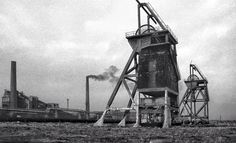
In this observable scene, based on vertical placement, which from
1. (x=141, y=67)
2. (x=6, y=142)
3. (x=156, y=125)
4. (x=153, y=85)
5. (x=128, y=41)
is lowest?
(x=156, y=125)

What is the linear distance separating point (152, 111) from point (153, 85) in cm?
298

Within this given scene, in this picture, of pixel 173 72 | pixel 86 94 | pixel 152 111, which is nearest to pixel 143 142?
pixel 152 111

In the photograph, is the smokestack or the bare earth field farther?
the smokestack

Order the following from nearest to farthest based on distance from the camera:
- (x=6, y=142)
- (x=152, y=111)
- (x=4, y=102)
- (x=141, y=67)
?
(x=6, y=142) < (x=152, y=111) < (x=141, y=67) < (x=4, y=102)

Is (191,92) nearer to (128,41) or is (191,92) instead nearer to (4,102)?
(128,41)

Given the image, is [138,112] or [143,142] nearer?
[143,142]

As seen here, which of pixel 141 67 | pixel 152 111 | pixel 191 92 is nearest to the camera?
pixel 152 111

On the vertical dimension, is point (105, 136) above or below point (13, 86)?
below

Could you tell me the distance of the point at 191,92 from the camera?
169 feet

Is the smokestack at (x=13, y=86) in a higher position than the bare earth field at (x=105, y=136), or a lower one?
higher

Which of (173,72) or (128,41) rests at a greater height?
(128,41)

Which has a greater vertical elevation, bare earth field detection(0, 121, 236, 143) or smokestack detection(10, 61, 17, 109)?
smokestack detection(10, 61, 17, 109)

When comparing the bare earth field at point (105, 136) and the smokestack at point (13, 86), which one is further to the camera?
the smokestack at point (13, 86)

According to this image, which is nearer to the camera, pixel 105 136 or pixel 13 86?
pixel 105 136
